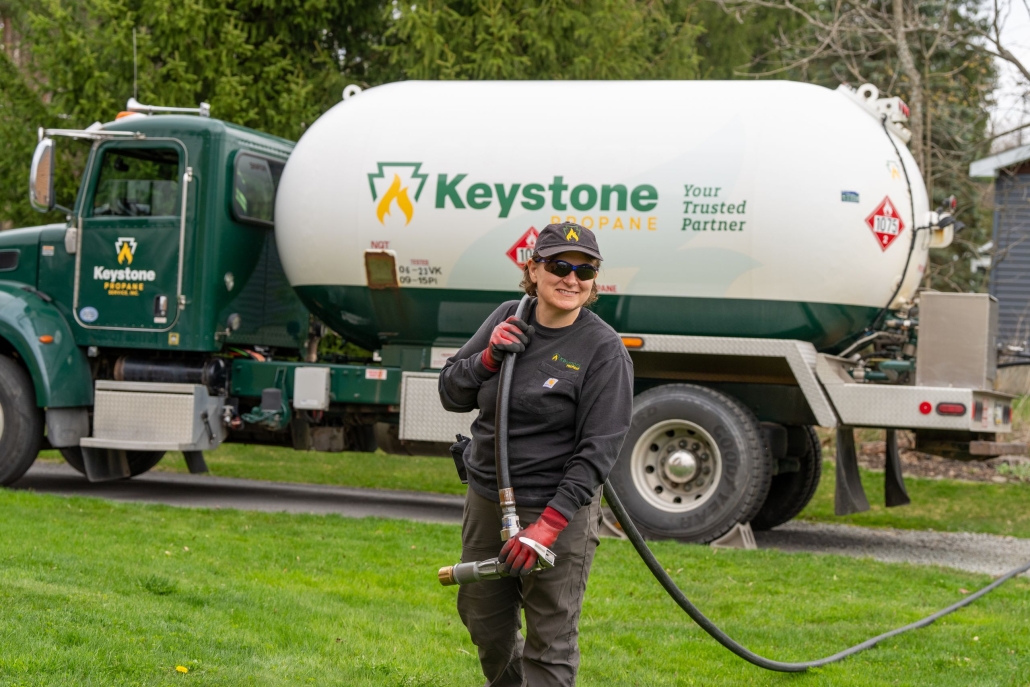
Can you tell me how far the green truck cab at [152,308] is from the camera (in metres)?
10.5

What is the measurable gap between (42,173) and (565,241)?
7232mm

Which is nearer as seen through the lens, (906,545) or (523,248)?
(523,248)

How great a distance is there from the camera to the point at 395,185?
996 centimetres

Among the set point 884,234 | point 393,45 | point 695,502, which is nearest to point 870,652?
point 695,502

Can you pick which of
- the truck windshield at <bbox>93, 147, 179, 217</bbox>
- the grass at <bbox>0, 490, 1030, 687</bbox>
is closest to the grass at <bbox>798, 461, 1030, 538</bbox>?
the grass at <bbox>0, 490, 1030, 687</bbox>

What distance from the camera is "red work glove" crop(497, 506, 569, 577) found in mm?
4055

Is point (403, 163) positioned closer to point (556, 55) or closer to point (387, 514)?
point (387, 514)

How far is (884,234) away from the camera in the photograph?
9250 millimetres

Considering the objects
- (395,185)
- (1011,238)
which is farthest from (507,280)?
(1011,238)

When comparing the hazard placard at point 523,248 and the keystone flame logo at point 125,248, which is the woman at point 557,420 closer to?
the hazard placard at point 523,248

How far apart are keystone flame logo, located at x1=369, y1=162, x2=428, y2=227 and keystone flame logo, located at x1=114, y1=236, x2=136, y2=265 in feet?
7.33

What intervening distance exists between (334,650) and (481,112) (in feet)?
17.6

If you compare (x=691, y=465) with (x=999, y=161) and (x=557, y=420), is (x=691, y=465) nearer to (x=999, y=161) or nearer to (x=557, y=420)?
(x=557, y=420)

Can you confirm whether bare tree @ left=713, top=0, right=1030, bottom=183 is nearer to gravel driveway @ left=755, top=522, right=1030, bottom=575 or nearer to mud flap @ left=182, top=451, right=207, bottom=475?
gravel driveway @ left=755, top=522, right=1030, bottom=575
